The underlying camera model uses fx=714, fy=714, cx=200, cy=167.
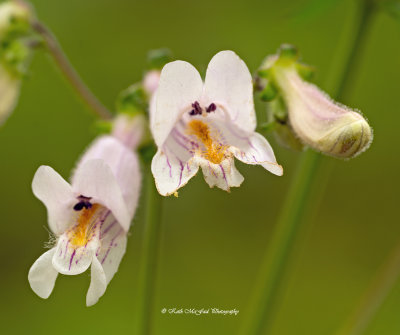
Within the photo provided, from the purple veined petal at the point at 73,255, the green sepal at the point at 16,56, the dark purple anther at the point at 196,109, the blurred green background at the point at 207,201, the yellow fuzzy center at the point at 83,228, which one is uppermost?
the dark purple anther at the point at 196,109

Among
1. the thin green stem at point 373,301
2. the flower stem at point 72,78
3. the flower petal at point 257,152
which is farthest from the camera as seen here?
the thin green stem at point 373,301

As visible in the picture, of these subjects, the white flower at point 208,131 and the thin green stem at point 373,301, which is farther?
the thin green stem at point 373,301

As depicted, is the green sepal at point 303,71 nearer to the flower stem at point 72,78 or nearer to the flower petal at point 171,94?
the flower petal at point 171,94

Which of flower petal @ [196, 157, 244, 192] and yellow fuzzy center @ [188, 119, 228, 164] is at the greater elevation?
yellow fuzzy center @ [188, 119, 228, 164]

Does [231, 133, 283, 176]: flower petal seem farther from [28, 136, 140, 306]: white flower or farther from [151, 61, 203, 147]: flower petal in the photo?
[28, 136, 140, 306]: white flower

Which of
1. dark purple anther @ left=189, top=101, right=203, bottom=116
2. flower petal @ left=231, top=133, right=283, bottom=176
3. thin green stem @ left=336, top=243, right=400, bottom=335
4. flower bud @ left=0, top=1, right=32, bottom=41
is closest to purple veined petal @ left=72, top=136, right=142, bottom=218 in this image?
dark purple anther @ left=189, top=101, right=203, bottom=116

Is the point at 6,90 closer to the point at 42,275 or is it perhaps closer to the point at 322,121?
the point at 42,275

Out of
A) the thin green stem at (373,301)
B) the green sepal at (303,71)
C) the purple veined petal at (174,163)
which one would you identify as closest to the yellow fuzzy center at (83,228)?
the purple veined petal at (174,163)
